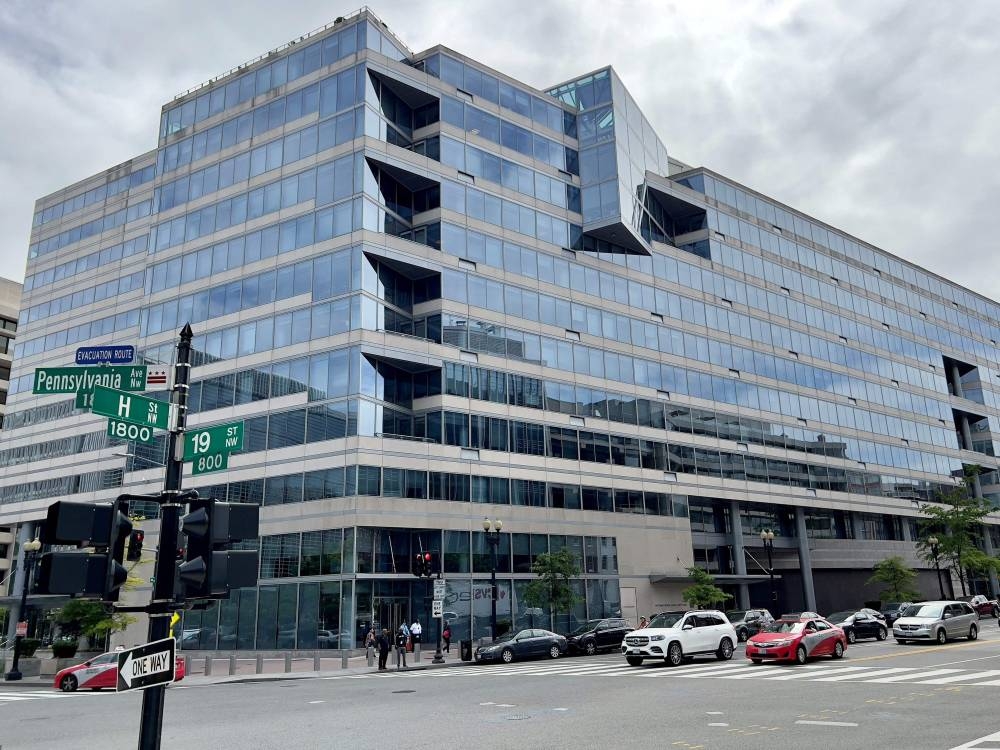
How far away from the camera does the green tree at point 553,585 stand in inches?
1629

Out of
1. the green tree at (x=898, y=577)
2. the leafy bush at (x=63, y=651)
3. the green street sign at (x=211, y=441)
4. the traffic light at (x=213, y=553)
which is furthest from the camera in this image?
the green tree at (x=898, y=577)

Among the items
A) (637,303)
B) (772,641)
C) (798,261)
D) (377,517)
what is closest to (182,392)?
(772,641)

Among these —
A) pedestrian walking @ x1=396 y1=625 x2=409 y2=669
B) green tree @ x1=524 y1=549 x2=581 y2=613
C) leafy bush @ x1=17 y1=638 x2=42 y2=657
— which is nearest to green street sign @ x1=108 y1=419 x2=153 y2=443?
pedestrian walking @ x1=396 y1=625 x2=409 y2=669

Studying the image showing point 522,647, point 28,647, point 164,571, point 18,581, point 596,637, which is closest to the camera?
point 164,571

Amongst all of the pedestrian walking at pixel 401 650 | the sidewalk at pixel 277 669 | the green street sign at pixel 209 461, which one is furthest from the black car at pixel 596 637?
the green street sign at pixel 209 461

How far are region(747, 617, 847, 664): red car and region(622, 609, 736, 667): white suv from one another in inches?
69.5

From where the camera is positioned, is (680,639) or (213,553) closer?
(213,553)

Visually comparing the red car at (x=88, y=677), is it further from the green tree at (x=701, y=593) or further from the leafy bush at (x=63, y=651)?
the green tree at (x=701, y=593)

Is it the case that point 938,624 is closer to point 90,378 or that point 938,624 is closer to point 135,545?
point 135,545

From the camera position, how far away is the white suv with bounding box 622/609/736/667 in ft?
86.5

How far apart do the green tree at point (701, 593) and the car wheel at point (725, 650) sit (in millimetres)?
18811

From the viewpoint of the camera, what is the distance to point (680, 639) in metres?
26.6

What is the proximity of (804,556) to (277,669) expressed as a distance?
43241mm

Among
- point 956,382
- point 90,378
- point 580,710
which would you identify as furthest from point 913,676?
point 956,382
